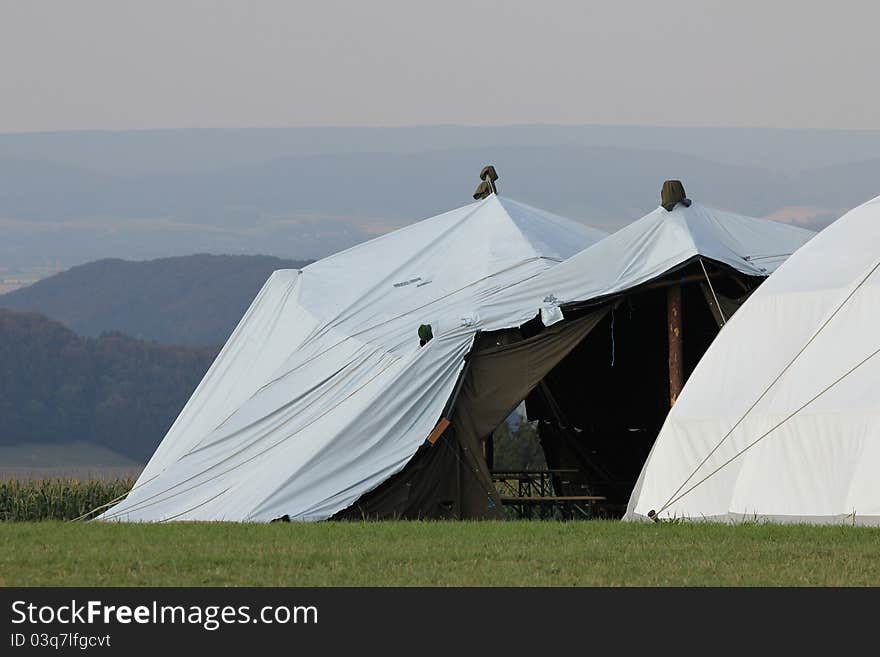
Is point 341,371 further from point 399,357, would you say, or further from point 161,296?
point 161,296

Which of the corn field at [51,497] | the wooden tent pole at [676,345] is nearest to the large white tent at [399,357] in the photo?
the wooden tent pole at [676,345]

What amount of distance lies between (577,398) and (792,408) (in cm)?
828

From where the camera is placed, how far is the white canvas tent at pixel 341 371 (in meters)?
15.7

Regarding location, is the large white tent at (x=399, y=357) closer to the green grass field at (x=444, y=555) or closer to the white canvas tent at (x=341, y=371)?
the white canvas tent at (x=341, y=371)

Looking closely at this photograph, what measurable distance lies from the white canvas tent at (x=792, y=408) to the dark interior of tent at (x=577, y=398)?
6.56 feet

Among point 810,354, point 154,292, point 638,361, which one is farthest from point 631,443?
point 154,292

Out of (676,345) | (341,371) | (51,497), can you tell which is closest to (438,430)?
(341,371)

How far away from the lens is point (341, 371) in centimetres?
1772

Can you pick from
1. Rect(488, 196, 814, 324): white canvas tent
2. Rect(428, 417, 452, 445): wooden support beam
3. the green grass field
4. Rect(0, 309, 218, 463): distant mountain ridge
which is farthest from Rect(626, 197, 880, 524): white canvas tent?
Rect(0, 309, 218, 463): distant mountain ridge

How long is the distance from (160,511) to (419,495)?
9.39ft

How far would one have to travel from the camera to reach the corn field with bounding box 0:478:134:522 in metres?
22.0

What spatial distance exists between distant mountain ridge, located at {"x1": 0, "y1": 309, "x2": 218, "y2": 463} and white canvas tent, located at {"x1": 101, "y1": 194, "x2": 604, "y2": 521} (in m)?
61.1

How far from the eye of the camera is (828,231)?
15.6 meters
